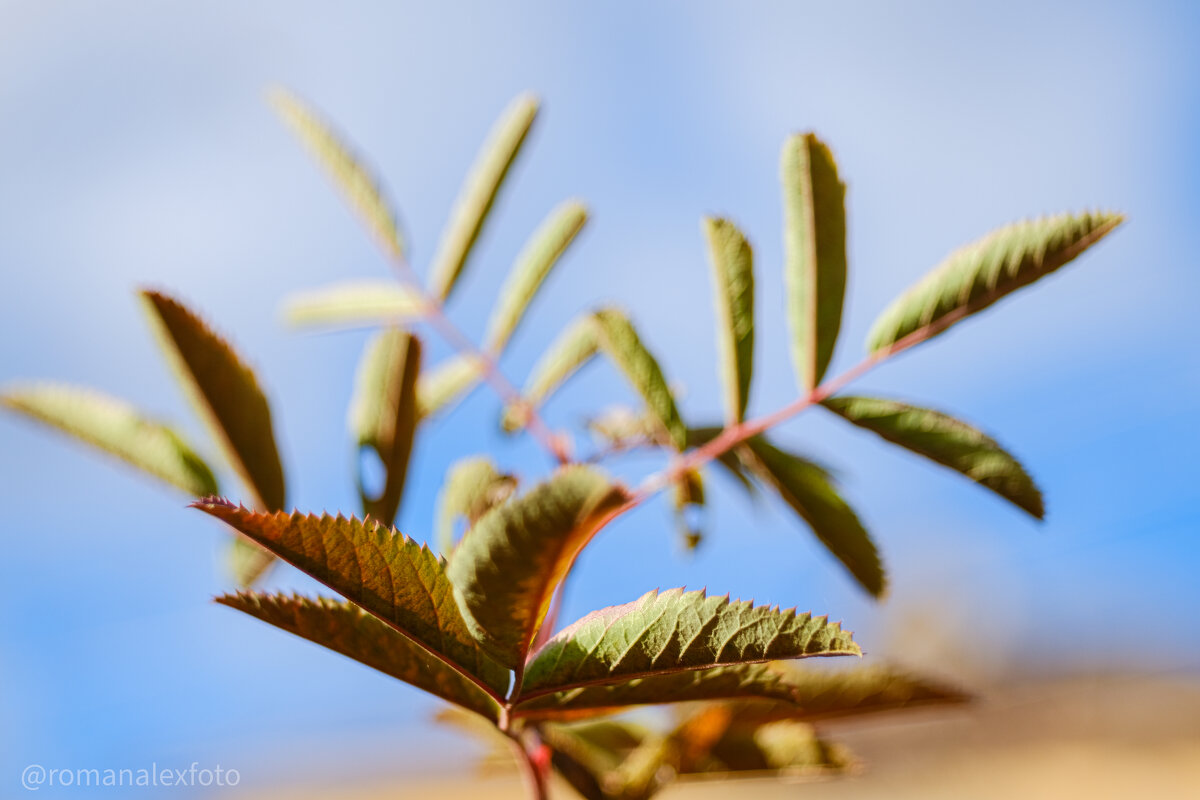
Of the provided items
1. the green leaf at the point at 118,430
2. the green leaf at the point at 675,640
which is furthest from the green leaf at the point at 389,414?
the green leaf at the point at 675,640

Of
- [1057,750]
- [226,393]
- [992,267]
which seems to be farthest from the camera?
[1057,750]

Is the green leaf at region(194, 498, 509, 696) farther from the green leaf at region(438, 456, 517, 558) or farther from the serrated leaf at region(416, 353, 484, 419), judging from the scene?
the serrated leaf at region(416, 353, 484, 419)

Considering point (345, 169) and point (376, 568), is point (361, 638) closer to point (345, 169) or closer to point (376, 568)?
point (376, 568)

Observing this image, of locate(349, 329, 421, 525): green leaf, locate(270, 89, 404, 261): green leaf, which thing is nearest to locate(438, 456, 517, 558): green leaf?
locate(349, 329, 421, 525): green leaf

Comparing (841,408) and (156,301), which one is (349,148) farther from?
(841,408)

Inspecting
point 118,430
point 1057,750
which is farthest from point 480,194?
point 1057,750

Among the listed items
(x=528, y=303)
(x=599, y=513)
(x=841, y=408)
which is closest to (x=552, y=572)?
(x=599, y=513)

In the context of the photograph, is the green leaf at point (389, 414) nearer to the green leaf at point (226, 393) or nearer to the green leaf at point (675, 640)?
the green leaf at point (226, 393)
